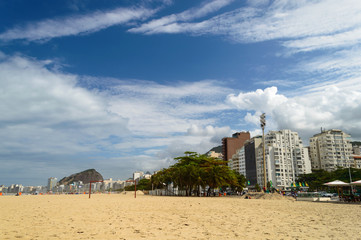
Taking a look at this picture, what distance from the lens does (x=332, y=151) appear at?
12006 centimetres

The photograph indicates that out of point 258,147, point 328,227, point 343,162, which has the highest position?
point 258,147

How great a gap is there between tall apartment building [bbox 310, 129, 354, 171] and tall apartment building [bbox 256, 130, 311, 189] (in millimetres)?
7548

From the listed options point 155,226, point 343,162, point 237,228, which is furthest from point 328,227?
point 343,162

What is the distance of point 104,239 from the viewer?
7.78m

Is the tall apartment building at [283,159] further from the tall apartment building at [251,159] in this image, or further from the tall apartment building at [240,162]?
the tall apartment building at [240,162]

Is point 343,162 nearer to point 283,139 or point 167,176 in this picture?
point 283,139

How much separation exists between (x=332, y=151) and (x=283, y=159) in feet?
80.6

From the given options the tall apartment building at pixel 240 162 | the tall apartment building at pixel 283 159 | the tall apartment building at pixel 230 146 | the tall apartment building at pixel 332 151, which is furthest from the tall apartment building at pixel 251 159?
the tall apartment building at pixel 230 146

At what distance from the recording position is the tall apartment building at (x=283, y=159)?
11481cm

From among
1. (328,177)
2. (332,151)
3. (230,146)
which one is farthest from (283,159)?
(230,146)

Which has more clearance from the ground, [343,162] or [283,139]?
[283,139]

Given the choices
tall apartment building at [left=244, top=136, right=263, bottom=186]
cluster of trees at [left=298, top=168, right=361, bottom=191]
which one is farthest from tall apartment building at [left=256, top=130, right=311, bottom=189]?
cluster of trees at [left=298, top=168, right=361, bottom=191]

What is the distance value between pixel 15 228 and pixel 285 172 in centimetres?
12151

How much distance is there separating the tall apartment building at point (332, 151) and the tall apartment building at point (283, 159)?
755 centimetres
